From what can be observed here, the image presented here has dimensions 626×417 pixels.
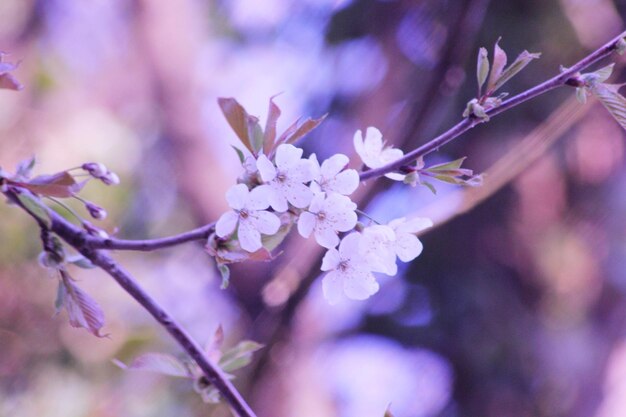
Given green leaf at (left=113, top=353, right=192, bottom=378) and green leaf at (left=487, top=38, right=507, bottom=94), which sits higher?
green leaf at (left=487, top=38, right=507, bottom=94)

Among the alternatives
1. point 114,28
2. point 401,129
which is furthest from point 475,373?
point 114,28

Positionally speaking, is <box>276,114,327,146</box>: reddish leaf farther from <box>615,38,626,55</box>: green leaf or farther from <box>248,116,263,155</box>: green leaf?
<box>615,38,626,55</box>: green leaf

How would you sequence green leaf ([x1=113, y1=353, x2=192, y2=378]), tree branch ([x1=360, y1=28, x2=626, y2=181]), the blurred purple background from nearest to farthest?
1. tree branch ([x1=360, y1=28, x2=626, y2=181])
2. green leaf ([x1=113, y1=353, x2=192, y2=378])
3. the blurred purple background

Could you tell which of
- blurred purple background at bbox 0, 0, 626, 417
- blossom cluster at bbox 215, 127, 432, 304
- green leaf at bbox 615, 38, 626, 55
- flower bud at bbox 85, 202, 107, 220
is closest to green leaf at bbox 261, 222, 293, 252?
blossom cluster at bbox 215, 127, 432, 304

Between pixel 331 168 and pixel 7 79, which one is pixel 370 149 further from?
pixel 7 79

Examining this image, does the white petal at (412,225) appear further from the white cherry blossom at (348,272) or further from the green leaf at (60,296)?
the green leaf at (60,296)

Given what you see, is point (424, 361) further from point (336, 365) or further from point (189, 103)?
point (189, 103)
